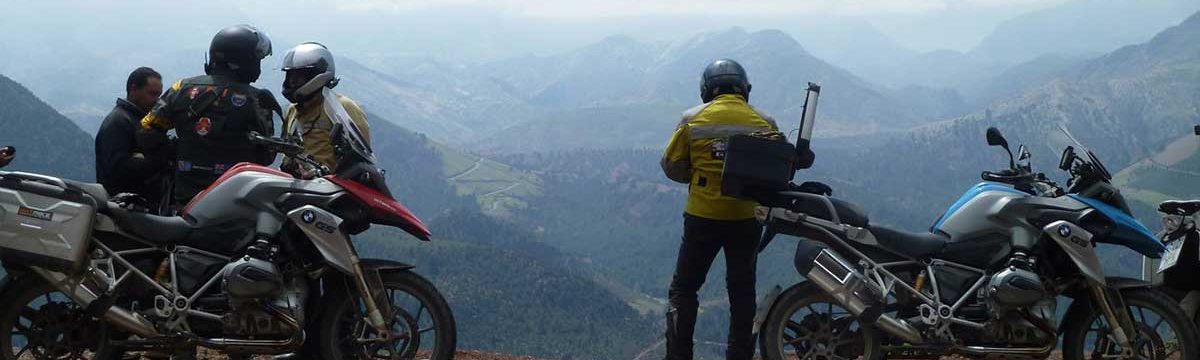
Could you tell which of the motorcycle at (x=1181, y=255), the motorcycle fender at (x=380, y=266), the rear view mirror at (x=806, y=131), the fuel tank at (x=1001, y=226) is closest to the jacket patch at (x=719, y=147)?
the rear view mirror at (x=806, y=131)

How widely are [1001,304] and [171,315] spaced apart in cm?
593

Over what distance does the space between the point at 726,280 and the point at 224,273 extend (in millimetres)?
3749

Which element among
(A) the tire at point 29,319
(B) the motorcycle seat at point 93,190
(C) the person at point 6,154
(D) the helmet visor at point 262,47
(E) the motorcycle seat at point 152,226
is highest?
(D) the helmet visor at point 262,47

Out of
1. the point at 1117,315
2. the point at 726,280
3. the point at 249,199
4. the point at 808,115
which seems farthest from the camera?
the point at 726,280

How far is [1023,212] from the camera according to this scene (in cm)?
816

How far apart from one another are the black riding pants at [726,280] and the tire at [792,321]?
0.96 feet

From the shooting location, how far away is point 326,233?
7586mm

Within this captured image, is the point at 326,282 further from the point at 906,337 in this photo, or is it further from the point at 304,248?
the point at 906,337

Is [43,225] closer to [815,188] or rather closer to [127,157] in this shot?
[127,157]

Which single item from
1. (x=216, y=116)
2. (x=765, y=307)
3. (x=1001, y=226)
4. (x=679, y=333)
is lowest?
(x=679, y=333)

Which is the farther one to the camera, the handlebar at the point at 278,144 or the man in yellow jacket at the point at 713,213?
the man in yellow jacket at the point at 713,213

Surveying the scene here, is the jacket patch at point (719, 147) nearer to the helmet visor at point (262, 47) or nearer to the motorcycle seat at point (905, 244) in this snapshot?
the motorcycle seat at point (905, 244)

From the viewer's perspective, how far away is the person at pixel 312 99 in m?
8.63

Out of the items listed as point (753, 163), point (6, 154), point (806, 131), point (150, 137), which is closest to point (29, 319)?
point (6, 154)
